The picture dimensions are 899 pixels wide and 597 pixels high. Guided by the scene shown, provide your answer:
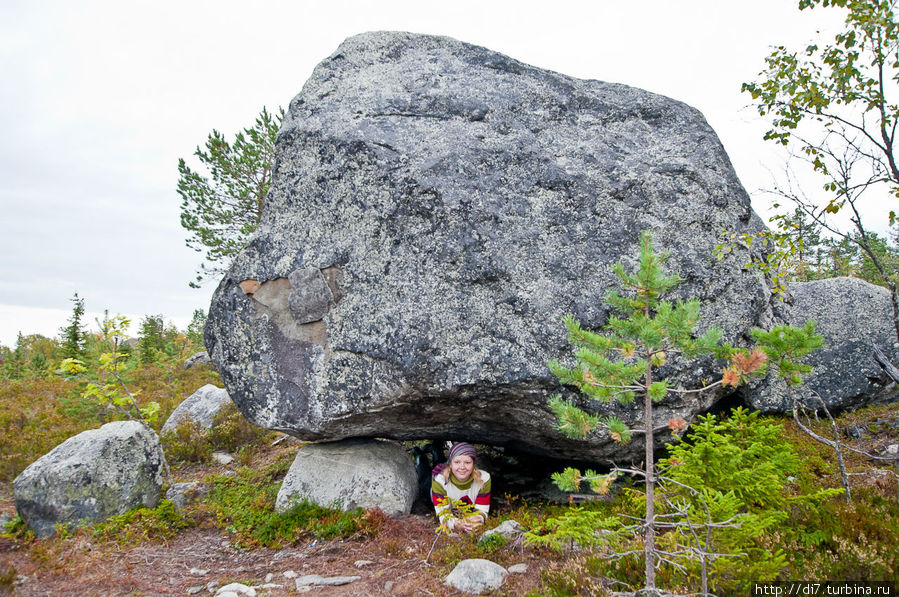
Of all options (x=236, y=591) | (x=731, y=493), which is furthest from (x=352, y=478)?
(x=731, y=493)

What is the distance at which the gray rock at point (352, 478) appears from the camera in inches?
297

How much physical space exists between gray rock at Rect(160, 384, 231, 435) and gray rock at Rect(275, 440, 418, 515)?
4887 mm

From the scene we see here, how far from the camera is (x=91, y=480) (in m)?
7.61

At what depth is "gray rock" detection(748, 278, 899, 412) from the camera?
9.07 meters

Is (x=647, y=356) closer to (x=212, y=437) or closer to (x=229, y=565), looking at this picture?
(x=229, y=565)

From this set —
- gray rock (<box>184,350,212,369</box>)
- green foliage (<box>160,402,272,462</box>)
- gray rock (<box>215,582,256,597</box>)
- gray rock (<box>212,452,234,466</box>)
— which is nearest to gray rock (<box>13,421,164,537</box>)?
gray rock (<box>212,452,234,466</box>)

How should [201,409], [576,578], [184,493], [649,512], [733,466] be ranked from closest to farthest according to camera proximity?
[649,512] < [733,466] < [576,578] < [184,493] < [201,409]

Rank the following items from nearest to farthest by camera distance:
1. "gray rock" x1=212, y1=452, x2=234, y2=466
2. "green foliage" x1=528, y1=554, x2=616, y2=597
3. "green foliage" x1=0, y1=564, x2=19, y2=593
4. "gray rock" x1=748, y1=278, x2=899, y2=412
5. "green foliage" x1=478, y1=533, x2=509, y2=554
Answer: "green foliage" x1=528, y1=554, x2=616, y2=597 → "green foliage" x1=0, y1=564, x2=19, y2=593 → "green foliage" x1=478, y1=533, x2=509, y2=554 → "gray rock" x1=748, y1=278, x2=899, y2=412 → "gray rock" x1=212, y1=452, x2=234, y2=466

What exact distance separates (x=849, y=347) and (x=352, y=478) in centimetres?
871

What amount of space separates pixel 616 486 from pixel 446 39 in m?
7.48

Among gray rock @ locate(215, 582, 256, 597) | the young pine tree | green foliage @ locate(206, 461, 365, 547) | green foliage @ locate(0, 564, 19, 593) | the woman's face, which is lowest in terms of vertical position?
gray rock @ locate(215, 582, 256, 597)

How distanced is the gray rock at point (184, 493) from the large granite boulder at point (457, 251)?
232 centimetres

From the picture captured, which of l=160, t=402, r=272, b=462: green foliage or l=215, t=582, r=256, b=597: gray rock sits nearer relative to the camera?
l=215, t=582, r=256, b=597: gray rock

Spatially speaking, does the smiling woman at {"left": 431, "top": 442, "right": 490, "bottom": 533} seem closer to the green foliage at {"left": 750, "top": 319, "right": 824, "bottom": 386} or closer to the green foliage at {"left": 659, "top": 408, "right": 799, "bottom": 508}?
the green foliage at {"left": 659, "top": 408, "right": 799, "bottom": 508}
